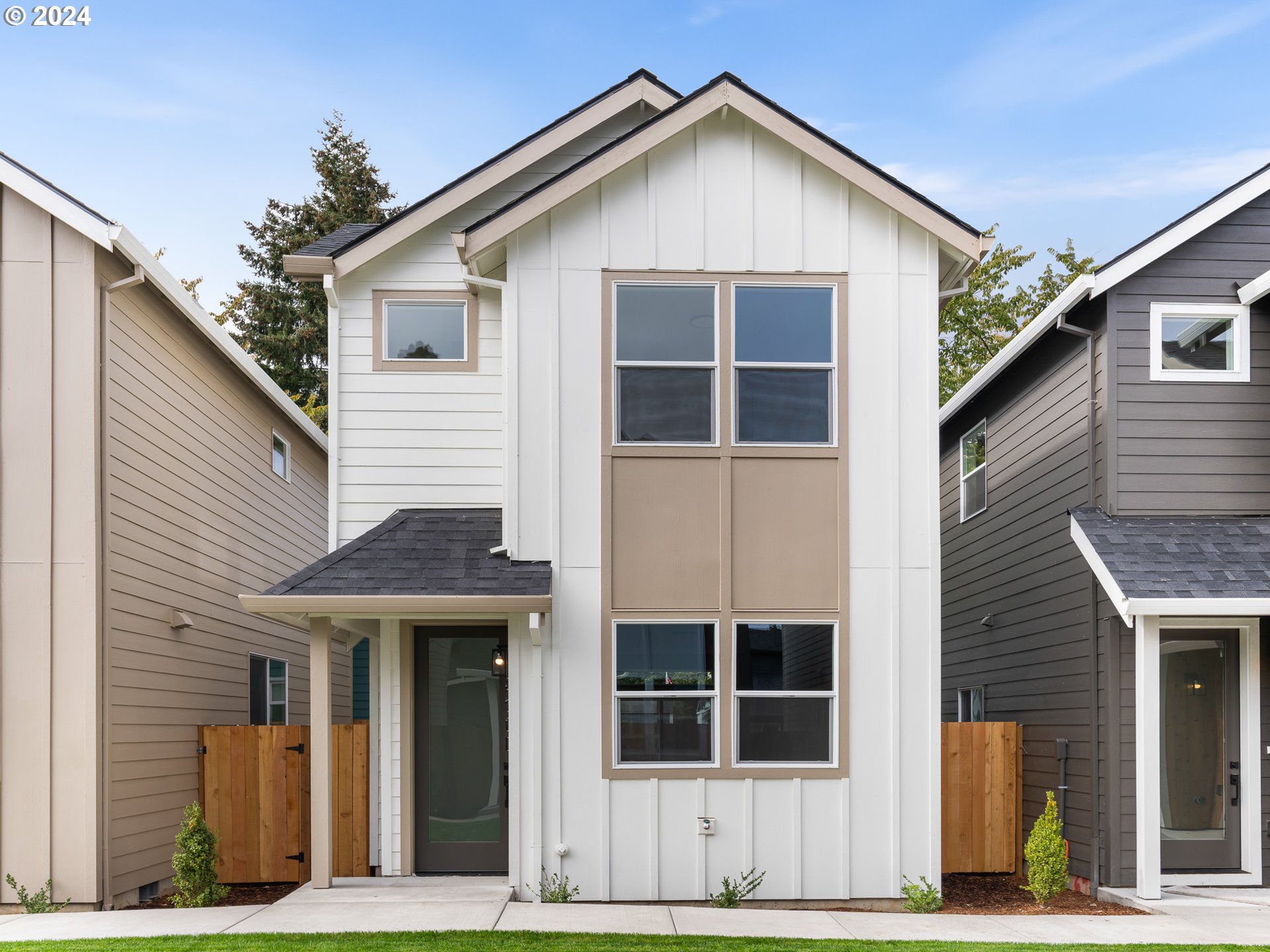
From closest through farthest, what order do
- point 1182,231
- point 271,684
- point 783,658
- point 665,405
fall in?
point 783,658 → point 665,405 → point 1182,231 → point 271,684

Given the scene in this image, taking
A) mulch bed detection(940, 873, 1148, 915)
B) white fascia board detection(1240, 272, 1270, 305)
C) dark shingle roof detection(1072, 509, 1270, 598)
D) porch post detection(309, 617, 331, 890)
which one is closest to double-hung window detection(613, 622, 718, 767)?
porch post detection(309, 617, 331, 890)

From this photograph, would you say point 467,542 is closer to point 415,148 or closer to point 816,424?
point 816,424

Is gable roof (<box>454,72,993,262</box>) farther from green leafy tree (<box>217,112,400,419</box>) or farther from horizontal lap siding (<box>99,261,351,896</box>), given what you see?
green leafy tree (<box>217,112,400,419</box>)

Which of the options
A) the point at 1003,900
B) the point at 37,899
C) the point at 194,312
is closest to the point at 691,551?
the point at 1003,900

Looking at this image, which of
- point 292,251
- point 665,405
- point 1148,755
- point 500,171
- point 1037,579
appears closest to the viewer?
point 1148,755

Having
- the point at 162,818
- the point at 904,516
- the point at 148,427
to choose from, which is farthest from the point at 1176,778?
the point at 148,427

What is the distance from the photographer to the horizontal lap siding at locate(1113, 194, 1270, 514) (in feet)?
32.6

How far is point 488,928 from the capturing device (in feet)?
25.4

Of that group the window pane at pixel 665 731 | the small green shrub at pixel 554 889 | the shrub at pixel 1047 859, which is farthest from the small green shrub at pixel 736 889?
the shrub at pixel 1047 859

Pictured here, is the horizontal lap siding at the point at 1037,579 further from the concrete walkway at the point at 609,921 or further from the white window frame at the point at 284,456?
the white window frame at the point at 284,456

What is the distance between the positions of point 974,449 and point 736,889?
761cm

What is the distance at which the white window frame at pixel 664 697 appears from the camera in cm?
930

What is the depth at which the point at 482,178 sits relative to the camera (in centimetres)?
1085

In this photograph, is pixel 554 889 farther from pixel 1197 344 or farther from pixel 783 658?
pixel 1197 344
